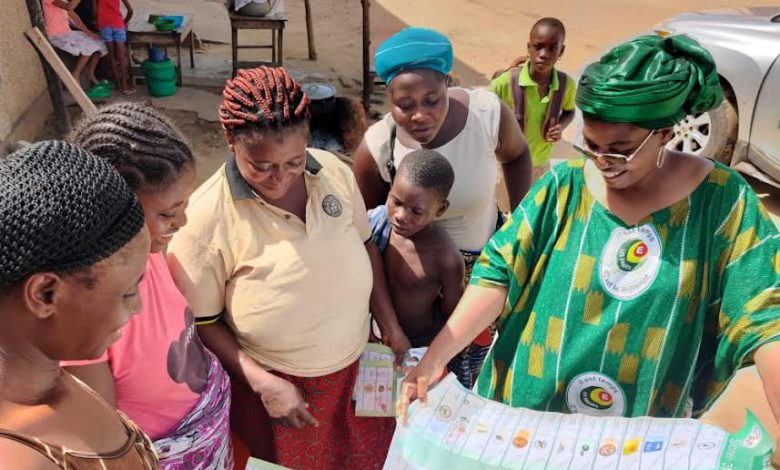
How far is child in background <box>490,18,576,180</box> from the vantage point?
13.5 ft

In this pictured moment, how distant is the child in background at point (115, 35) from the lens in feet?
24.3

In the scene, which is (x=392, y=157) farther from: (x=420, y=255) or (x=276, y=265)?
(x=276, y=265)

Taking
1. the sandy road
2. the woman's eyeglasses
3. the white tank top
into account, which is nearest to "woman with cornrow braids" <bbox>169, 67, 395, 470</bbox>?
the white tank top

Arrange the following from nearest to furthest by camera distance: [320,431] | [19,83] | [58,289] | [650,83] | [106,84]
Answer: [58,289]
[650,83]
[320,431]
[19,83]
[106,84]

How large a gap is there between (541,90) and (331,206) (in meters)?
2.50

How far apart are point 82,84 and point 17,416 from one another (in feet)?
24.8

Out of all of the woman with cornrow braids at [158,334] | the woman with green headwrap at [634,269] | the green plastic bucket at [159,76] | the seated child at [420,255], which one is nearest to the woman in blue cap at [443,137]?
the seated child at [420,255]

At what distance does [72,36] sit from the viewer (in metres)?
7.45

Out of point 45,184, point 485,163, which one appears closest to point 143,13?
point 485,163

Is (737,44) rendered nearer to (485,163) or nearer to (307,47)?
(485,163)

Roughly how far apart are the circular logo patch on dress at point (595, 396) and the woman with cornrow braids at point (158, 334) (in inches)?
38.5

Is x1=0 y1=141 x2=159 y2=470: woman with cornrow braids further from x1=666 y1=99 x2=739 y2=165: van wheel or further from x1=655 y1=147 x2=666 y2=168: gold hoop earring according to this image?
x1=666 y1=99 x2=739 y2=165: van wheel

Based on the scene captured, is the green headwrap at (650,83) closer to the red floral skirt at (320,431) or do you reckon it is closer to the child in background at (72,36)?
the red floral skirt at (320,431)

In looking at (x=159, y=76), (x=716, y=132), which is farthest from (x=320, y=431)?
(x=159, y=76)
